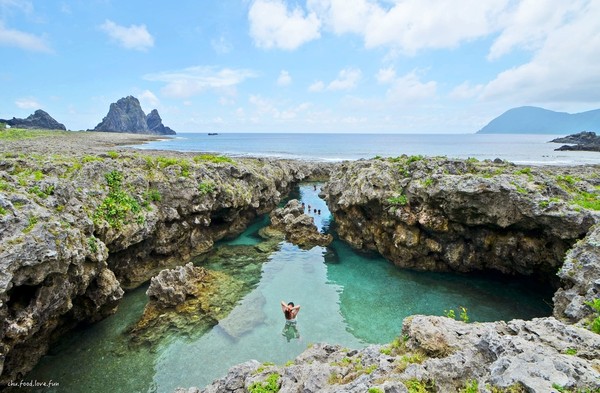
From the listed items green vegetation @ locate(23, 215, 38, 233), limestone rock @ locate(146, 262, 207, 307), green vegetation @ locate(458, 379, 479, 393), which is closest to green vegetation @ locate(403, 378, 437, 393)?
green vegetation @ locate(458, 379, 479, 393)

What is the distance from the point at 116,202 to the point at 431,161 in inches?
889

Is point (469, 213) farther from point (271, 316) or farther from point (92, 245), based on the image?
point (92, 245)

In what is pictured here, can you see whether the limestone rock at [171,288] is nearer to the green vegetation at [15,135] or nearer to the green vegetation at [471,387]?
the green vegetation at [471,387]

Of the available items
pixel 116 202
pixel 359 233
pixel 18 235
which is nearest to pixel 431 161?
pixel 359 233

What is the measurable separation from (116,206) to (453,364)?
19.8m

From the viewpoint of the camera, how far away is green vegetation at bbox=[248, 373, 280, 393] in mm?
8086

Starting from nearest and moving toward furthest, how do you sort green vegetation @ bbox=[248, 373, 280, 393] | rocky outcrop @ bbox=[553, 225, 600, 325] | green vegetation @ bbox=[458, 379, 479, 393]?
1. green vegetation @ bbox=[458, 379, 479, 393]
2. green vegetation @ bbox=[248, 373, 280, 393]
3. rocky outcrop @ bbox=[553, 225, 600, 325]

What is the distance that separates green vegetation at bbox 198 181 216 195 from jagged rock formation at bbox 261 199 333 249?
867 cm

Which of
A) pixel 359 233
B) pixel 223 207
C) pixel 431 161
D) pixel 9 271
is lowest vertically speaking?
pixel 359 233

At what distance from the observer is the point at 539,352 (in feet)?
21.0

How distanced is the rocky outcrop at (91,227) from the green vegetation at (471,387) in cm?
1376

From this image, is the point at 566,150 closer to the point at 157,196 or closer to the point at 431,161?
the point at 431,161

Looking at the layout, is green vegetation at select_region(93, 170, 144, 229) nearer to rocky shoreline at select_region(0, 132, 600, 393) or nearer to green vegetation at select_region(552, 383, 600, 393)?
rocky shoreline at select_region(0, 132, 600, 393)

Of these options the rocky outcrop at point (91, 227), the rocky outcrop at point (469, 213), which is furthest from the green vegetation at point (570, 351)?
the rocky outcrop at point (91, 227)
